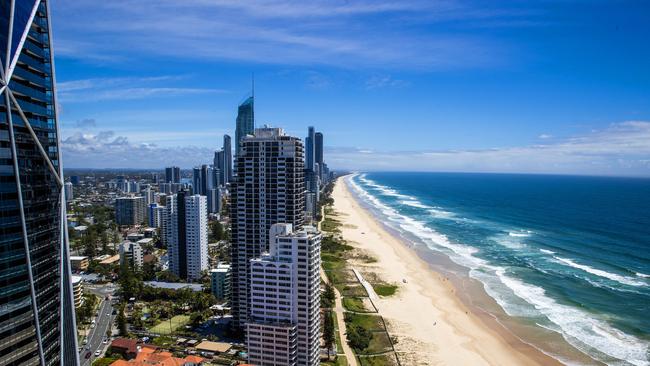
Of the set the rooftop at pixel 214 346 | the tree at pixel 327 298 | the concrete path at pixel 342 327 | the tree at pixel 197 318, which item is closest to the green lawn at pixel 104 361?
the rooftop at pixel 214 346

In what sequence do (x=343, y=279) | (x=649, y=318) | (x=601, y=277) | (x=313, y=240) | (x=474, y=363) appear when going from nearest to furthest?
(x=313, y=240) → (x=474, y=363) → (x=649, y=318) → (x=601, y=277) → (x=343, y=279)

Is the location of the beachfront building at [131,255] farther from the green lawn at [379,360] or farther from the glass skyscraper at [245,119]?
the green lawn at [379,360]

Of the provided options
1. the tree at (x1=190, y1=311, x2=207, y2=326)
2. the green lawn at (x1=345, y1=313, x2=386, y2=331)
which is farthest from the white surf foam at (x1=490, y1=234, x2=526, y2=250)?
the tree at (x1=190, y1=311, x2=207, y2=326)

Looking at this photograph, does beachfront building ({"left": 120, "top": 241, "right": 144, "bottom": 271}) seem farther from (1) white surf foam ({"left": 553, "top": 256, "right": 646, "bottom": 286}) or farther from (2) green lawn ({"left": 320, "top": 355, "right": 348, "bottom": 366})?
(1) white surf foam ({"left": 553, "top": 256, "right": 646, "bottom": 286})

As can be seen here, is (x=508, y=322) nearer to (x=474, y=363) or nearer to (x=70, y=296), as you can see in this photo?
(x=474, y=363)

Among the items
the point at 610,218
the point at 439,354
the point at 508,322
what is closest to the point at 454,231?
the point at 610,218

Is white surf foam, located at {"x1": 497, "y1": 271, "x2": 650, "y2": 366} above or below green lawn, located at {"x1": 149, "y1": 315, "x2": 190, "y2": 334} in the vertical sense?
above

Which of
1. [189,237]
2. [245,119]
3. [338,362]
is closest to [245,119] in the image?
[245,119]
